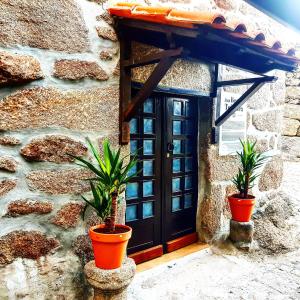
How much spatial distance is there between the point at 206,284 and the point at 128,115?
135 centimetres

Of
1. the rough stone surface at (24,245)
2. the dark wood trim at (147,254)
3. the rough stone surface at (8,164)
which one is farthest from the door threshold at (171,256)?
the rough stone surface at (8,164)

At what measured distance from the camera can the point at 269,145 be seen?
142 inches

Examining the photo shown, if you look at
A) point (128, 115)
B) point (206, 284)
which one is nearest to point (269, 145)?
point (206, 284)

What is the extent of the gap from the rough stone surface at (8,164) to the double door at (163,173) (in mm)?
949

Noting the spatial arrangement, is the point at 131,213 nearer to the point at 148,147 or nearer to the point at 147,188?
the point at 147,188

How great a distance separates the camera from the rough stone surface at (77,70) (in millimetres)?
1717

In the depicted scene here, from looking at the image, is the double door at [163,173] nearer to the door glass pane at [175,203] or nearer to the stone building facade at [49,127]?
the door glass pane at [175,203]

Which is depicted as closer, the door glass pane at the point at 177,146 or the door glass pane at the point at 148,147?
the door glass pane at the point at 148,147

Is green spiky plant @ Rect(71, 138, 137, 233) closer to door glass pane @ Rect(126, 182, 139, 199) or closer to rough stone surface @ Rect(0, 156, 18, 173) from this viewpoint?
rough stone surface @ Rect(0, 156, 18, 173)

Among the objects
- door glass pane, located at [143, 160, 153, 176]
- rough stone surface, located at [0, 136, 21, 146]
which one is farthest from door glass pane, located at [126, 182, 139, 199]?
rough stone surface, located at [0, 136, 21, 146]

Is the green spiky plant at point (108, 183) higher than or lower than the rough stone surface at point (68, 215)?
higher

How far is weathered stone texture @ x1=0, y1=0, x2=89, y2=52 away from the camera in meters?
1.53

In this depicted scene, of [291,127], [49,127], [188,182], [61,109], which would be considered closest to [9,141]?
[49,127]

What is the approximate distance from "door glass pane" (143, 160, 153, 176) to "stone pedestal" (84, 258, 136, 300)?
0.94 m
